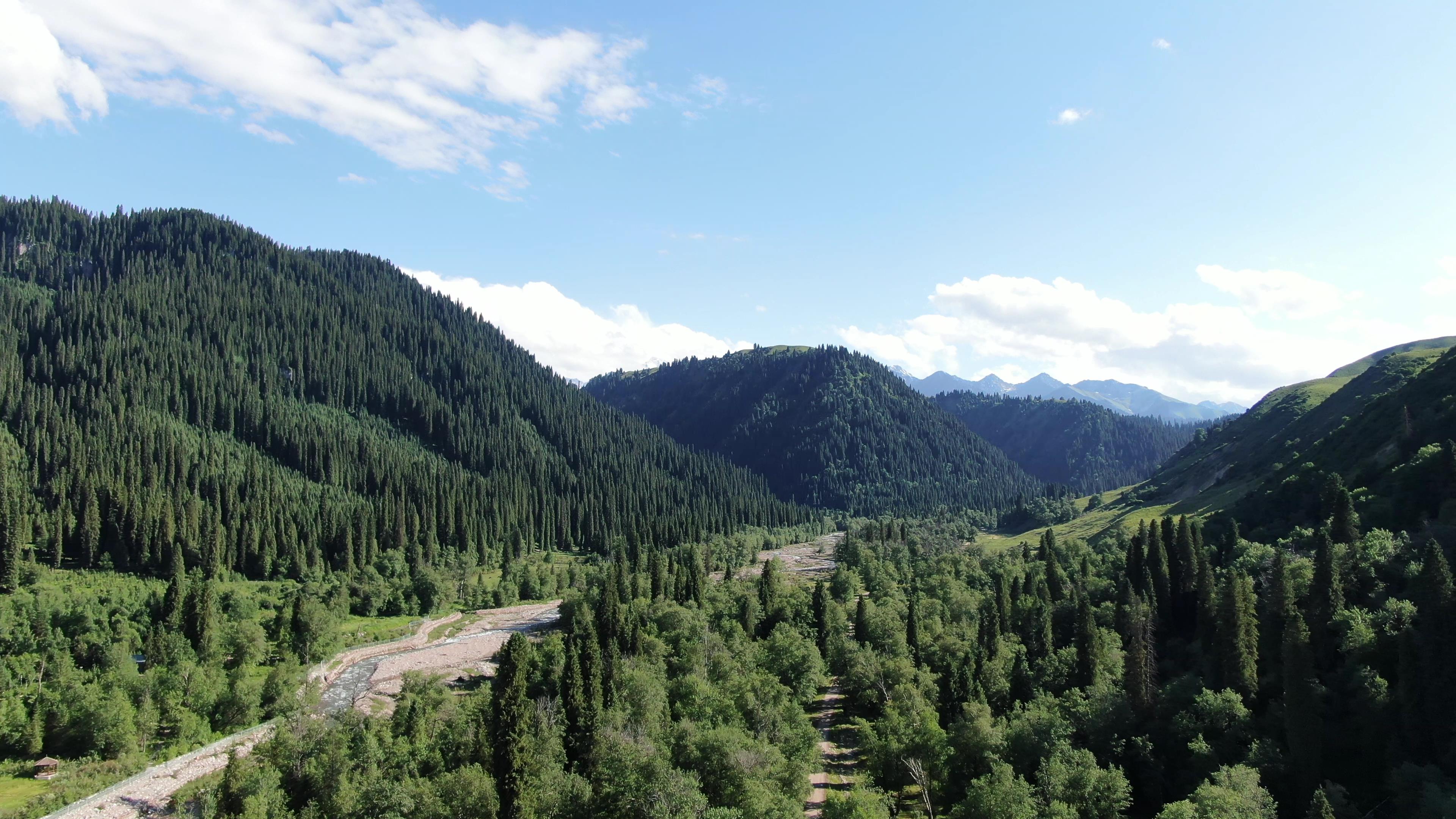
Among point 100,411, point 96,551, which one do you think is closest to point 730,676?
point 96,551

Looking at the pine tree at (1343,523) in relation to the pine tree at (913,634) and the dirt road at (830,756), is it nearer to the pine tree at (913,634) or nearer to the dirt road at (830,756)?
the pine tree at (913,634)

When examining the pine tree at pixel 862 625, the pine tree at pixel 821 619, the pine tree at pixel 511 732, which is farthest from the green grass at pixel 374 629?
the pine tree at pixel 862 625

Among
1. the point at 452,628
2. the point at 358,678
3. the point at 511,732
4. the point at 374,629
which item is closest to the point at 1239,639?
the point at 511,732

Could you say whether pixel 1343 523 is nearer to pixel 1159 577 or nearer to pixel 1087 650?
pixel 1159 577

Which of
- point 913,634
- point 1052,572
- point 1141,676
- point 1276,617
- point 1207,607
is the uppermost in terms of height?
point 1276,617

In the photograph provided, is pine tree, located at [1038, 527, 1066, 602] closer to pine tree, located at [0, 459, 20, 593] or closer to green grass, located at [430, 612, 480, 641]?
green grass, located at [430, 612, 480, 641]

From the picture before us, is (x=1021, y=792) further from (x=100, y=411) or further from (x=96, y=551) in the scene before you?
(x=100, y=411)

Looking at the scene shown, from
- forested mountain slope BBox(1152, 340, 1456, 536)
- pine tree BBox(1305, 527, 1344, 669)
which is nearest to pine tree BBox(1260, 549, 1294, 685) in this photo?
pine tree BBox(1305, 527, 1344, 669)
